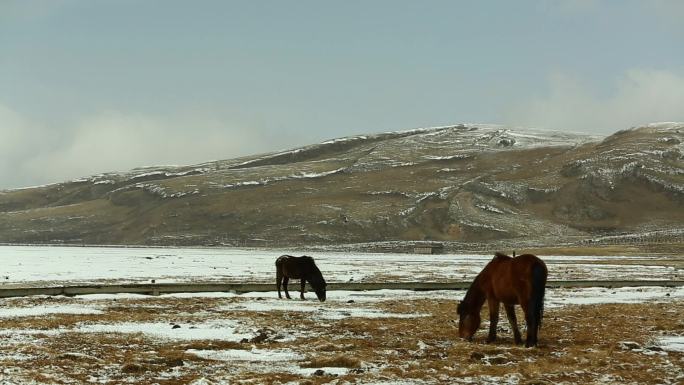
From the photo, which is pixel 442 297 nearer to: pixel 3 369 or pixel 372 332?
pixel 372 332

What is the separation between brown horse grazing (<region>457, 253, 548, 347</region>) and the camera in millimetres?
17078

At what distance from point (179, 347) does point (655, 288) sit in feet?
107

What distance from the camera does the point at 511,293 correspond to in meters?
17.8

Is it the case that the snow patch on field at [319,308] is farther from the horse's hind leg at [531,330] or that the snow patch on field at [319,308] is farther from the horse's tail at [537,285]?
the horse's tail at [537,285]

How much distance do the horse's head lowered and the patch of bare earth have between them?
0.46 meters

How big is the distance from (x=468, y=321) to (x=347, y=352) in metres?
4.24

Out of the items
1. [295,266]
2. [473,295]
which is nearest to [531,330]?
[473,295]

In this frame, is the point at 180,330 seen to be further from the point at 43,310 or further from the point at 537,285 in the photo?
the point at 537,285

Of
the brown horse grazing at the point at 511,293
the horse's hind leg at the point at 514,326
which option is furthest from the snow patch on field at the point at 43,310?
the horse's hind leg at the point at 514,326

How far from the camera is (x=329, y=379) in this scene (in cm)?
1336

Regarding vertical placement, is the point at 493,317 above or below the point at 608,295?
above

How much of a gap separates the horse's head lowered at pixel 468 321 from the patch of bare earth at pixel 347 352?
46cm

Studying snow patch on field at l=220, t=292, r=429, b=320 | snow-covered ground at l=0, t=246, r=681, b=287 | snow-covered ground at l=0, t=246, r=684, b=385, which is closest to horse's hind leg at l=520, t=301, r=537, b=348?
snow-covered ground at l=0, t=246, r=684, b=385

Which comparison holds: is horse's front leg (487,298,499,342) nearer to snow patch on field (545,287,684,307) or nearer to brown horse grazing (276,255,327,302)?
snow patch on field (545,287,684,307)
